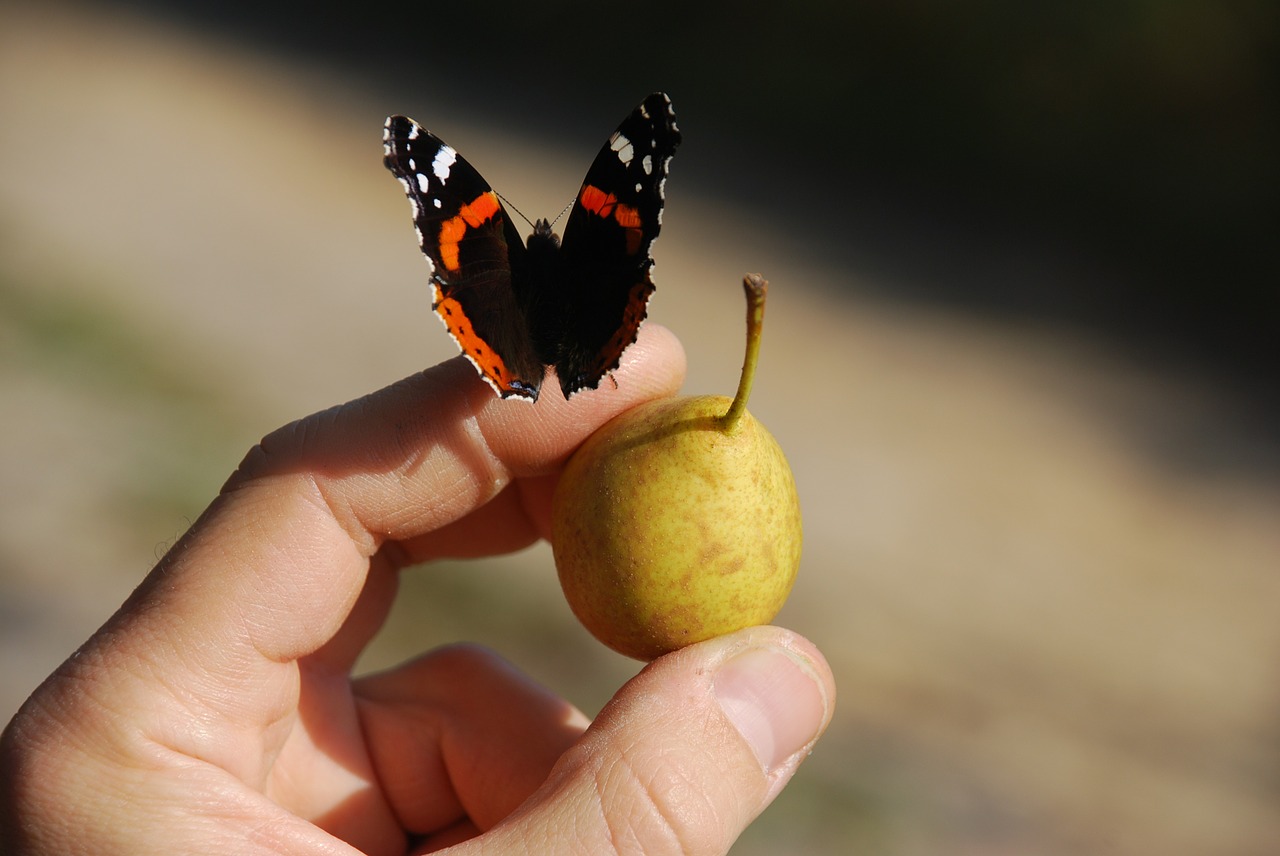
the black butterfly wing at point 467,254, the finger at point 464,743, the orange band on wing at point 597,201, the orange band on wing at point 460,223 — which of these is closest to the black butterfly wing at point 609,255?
the orange band on wing at point 597,201

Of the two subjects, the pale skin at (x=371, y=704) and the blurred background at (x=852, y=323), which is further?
the blurred background at (x=852, y=323)

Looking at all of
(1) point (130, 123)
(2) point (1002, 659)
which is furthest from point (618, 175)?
(1) point (130, 123)

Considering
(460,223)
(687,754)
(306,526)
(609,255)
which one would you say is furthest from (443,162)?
(687,754)

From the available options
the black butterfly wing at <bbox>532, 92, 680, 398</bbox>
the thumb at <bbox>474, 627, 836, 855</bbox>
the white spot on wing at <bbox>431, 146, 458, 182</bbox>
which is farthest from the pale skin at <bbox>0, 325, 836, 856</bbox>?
the white spot on wing at <bbox>431, 146, 458, 182</bbox>

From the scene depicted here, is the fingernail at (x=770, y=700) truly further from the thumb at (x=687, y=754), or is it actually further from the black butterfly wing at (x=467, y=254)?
the black butterfly wing at (x=467, y=254)

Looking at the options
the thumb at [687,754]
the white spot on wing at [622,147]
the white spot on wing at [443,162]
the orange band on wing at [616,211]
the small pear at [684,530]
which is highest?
the white spot on wing at [443,162]
